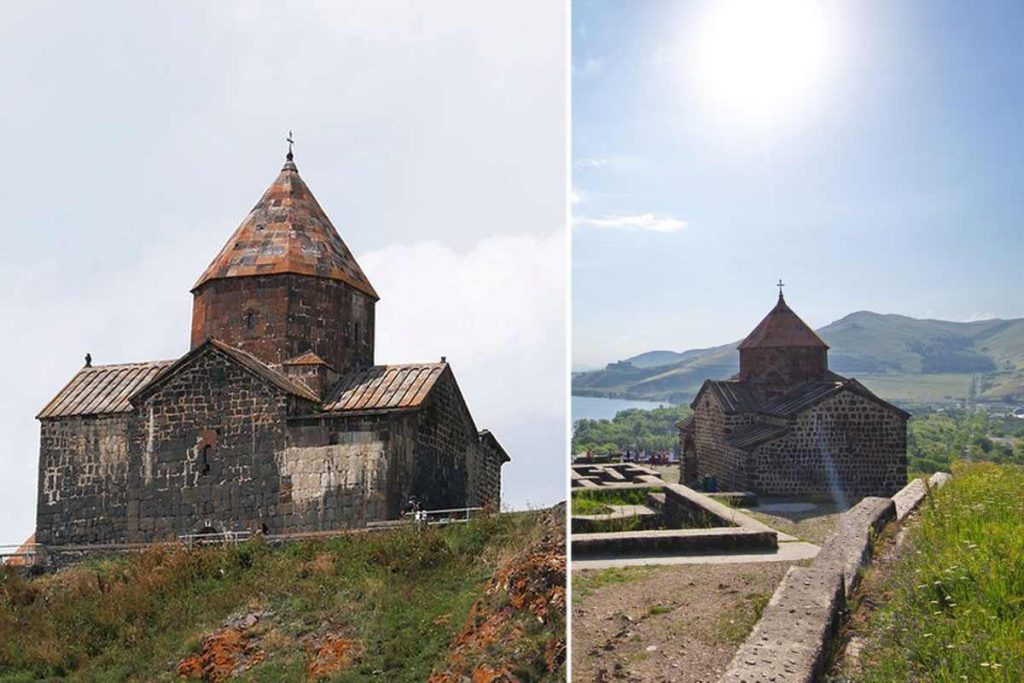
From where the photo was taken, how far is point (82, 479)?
333 inches

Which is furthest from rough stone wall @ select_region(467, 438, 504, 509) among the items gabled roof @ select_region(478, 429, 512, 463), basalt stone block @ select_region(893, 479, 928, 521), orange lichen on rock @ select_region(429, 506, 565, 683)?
basalt stone block @ select_region(893, 479, 928, 521)

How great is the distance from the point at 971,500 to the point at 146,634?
5.06 meters

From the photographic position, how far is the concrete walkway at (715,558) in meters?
3.46

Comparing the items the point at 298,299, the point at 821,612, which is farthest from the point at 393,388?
the point at 821,612

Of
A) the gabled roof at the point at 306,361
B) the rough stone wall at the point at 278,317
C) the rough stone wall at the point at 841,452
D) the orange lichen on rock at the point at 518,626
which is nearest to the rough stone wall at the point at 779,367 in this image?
the rough stone wall at the point at 841,452

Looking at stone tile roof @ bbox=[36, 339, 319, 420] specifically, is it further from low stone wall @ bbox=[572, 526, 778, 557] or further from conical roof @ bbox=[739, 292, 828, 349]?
conical roof @ bbox=[739, 292, 828, 349]

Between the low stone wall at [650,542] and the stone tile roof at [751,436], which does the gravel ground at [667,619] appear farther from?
the stone tile roof at [751,436]

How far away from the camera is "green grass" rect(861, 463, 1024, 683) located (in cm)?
274

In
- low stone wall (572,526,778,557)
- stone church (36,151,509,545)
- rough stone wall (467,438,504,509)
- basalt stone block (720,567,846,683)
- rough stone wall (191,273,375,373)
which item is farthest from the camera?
rough stone wall (467,438,504,509)

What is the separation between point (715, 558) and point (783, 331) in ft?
3.01

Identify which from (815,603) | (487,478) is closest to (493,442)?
(487,478)

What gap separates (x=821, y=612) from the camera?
307 centimetres

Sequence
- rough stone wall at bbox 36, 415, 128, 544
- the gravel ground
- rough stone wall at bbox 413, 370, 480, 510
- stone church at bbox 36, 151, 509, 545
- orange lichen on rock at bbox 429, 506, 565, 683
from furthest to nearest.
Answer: rough stone wall at bbox 36, 415, 128, 544, rough stone wall at bbox 413, 370, 480, 510, stone church at bbox 36, 151, 509, 545, orange lichen on rock at bbox 429, 506, 565, 683, the gravel ground

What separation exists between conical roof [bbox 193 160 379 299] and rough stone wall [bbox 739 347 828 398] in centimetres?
592
